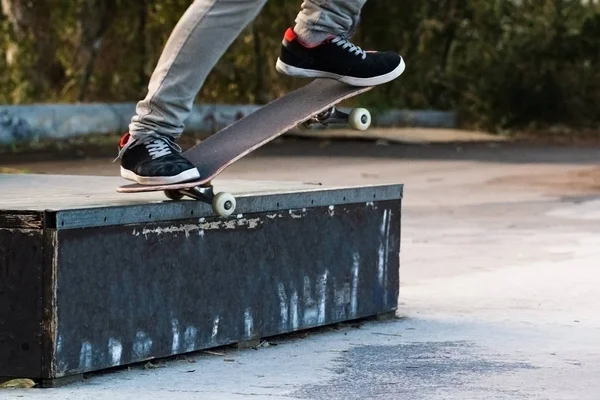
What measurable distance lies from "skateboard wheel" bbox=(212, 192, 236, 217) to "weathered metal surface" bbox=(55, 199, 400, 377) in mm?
166

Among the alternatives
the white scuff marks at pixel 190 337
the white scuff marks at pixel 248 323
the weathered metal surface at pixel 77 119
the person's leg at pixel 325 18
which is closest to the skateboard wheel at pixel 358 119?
the person's leg at pixel 325 18

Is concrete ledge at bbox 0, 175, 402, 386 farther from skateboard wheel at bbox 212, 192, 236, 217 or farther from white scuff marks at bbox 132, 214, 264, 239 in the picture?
skateboard wheel at bbox 212, 192, 236, 217

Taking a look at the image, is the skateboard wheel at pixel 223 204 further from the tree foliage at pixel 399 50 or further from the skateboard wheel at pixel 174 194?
the tree foliage at pixel 399 50

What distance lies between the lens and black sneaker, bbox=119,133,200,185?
4.18 meters

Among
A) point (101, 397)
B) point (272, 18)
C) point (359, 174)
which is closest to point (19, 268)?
point (101, 397)

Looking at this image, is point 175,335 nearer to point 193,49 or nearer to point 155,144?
point 155,144

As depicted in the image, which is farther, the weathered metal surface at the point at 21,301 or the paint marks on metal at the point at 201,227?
the paint marks on metal at the point at 201,227

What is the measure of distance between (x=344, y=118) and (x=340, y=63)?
0.81 ft

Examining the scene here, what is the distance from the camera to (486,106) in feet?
66.9

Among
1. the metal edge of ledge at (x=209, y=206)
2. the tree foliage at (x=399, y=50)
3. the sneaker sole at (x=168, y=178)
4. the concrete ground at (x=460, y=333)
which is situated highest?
the tree foliage at (x=399, y=50)

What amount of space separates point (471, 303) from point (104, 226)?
2194mm

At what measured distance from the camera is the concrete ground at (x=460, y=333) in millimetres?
3988

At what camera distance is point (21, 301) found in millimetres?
3914

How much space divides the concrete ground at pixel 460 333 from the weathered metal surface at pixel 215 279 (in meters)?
0.09
